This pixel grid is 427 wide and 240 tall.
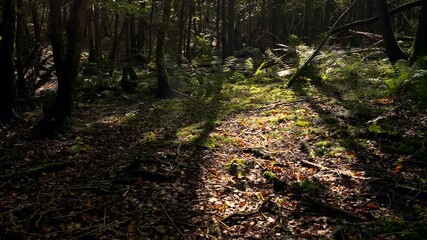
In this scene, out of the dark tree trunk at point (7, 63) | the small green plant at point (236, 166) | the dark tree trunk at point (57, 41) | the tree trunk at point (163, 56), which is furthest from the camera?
the tree trunk at point (163, 56)

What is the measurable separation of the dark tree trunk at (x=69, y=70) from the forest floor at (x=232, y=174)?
42cm

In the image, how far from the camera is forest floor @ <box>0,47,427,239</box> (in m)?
4.55

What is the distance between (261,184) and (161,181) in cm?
170

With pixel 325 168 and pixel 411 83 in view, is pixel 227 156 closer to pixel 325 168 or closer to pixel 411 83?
pixel 325 168

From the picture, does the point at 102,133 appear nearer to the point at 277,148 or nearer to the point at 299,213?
the point at 277,148

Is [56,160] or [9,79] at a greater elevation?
[9,79]

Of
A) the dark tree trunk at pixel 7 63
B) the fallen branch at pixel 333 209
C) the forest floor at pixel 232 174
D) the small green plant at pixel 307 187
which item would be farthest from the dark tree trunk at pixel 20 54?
the fallen branch at pixel 333 209

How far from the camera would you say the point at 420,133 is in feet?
22.1

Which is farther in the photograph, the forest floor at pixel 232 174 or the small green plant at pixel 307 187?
the small green plant at pixel 307 187

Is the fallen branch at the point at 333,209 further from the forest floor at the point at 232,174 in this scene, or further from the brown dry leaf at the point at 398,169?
the brown dry leaf at the point at 398,169

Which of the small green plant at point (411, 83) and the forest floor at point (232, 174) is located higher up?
the small green plant at point (411, 83)

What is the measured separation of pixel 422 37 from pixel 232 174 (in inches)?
253

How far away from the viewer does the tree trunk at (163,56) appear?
13.1 m

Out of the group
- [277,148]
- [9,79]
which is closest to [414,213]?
[277,148]
